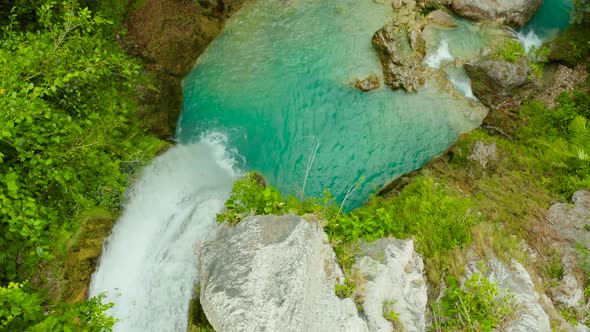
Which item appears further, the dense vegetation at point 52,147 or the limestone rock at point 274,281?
the limestone rock at point 274,281

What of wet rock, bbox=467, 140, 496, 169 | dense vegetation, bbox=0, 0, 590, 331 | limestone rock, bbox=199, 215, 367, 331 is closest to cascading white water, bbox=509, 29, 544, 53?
dense vegetation, bbox=0, 0, 590, 331

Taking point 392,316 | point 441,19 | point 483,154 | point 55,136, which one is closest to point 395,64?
point 441,19

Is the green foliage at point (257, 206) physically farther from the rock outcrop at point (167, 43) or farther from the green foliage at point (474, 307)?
the rock outcrop at point (167, 43)

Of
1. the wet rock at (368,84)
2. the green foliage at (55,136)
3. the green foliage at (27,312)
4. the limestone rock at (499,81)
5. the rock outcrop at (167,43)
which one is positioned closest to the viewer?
the green foliage at (27,312)

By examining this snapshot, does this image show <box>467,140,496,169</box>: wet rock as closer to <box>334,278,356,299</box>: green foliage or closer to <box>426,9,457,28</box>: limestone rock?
<box>426,9,457,28</box>: limestone rock

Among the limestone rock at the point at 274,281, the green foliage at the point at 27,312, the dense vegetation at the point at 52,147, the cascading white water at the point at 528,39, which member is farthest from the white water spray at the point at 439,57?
the green foliage at the point at 27,312

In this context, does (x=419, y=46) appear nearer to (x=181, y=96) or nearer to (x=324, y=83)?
(x=324, y=83)
